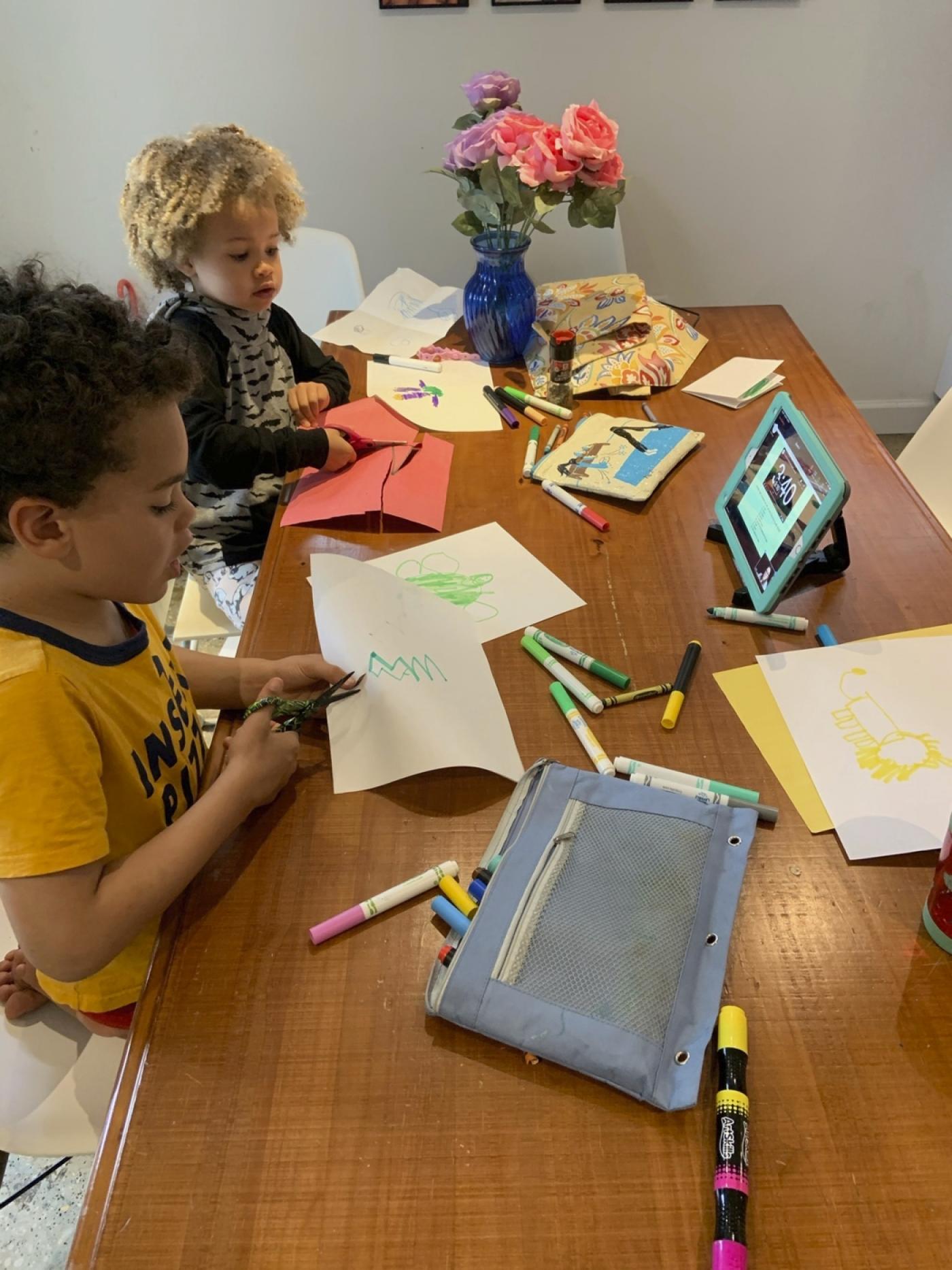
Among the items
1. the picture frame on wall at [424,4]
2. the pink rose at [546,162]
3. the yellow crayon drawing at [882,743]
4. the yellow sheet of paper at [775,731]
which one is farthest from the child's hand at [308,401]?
the picture frame on wall at [424,4]

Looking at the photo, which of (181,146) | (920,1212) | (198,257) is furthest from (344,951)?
(181,146)

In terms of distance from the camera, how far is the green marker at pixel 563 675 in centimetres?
80

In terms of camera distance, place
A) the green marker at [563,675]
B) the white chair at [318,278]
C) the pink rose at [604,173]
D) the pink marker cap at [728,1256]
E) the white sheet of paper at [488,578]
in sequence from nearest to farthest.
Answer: the pink marker cap at [728,1256]
the green marker at [563,675]
the white sheet of paper at [488,578]
the pink rose at [604,173]
the white chair at [318,278]

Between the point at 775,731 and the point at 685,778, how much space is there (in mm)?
117

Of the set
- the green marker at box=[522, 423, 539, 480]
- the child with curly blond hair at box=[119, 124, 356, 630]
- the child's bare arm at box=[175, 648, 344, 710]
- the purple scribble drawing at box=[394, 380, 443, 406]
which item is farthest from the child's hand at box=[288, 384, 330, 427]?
the child's bare arm at box=[175, 648, 344, 710]

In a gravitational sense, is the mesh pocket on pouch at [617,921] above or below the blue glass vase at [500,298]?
below

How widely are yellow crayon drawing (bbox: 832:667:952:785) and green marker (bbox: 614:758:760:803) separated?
0.37 ft

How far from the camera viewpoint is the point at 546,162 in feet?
4.02

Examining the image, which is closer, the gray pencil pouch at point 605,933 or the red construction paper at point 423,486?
the gray pencil pouch at point 605,933

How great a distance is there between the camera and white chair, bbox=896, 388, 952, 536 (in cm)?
141

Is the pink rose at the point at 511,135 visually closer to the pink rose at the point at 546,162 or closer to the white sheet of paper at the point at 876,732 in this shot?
the pink rose at the point at 546,162

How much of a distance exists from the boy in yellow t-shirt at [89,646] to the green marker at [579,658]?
0.91 feet

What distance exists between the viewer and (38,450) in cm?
59

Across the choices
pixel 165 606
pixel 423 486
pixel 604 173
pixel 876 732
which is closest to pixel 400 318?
pixel 604 173
